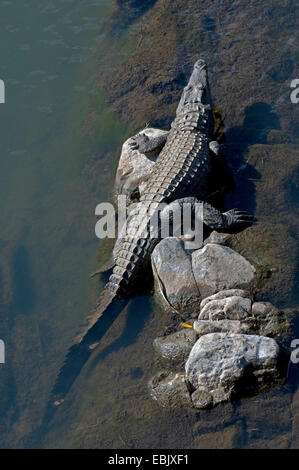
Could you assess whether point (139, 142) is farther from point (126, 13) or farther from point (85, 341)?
point (126, 13)

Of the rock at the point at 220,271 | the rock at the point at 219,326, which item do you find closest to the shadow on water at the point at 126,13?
the rock at the point at 220,271

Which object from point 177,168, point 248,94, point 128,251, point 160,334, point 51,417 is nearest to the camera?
point 51,417

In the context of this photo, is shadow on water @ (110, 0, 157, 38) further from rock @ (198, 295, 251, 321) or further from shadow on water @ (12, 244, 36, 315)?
rock @ (198, 295, 251, 321)

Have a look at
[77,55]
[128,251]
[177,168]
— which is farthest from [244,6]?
[128,251]

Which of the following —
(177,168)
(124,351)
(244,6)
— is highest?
(244,6)

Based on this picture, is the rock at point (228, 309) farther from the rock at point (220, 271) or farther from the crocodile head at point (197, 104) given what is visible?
the crocodile head at point (197, 104)

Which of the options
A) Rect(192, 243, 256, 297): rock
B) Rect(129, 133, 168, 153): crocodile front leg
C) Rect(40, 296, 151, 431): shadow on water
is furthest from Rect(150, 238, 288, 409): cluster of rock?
Rect(129, 133, 168, 153): crocodile front leg

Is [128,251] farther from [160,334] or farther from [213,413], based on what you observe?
[213,413]
